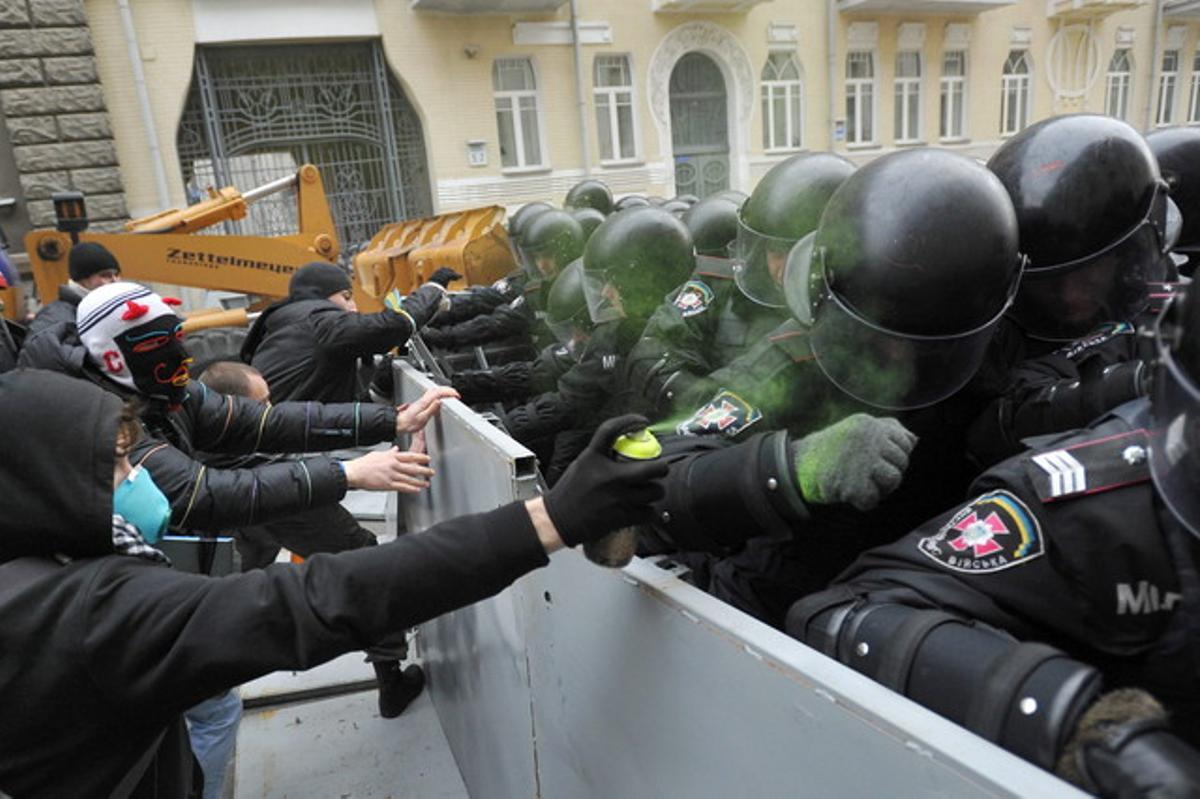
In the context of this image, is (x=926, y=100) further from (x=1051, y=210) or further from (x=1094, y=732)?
(x=1094, y=732)

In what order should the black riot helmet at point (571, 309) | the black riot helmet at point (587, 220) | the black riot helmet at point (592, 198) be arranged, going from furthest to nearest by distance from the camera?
1. the black riot helmet at point (592, 198)
2. the black riot helmet at point (587, 220)
3. the black riot helmet at point (571, 309)

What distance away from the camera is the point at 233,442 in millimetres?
2863

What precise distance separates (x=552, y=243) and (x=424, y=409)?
7.97 ft

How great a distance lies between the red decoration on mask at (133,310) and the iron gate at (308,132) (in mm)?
10124

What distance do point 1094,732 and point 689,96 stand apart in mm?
15706

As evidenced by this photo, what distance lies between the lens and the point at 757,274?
259cm

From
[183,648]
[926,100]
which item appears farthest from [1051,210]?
[926,100]

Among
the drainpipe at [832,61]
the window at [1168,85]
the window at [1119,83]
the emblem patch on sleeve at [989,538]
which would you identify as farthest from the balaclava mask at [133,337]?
the window at [1168,85]

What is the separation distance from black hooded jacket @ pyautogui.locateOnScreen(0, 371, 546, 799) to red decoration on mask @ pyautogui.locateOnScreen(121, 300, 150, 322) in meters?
1.13

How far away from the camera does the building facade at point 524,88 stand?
11008 millimetres

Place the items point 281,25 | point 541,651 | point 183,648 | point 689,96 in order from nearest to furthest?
point 183,648, point 541,651, point 281,25, point 689,96

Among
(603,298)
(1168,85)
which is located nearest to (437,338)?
(603,298)

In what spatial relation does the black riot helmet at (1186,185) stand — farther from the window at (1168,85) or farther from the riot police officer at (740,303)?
→ the window at (1168,85)

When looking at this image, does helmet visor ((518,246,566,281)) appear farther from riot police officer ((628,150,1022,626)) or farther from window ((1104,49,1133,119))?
window ((1104,49,1133,119))
